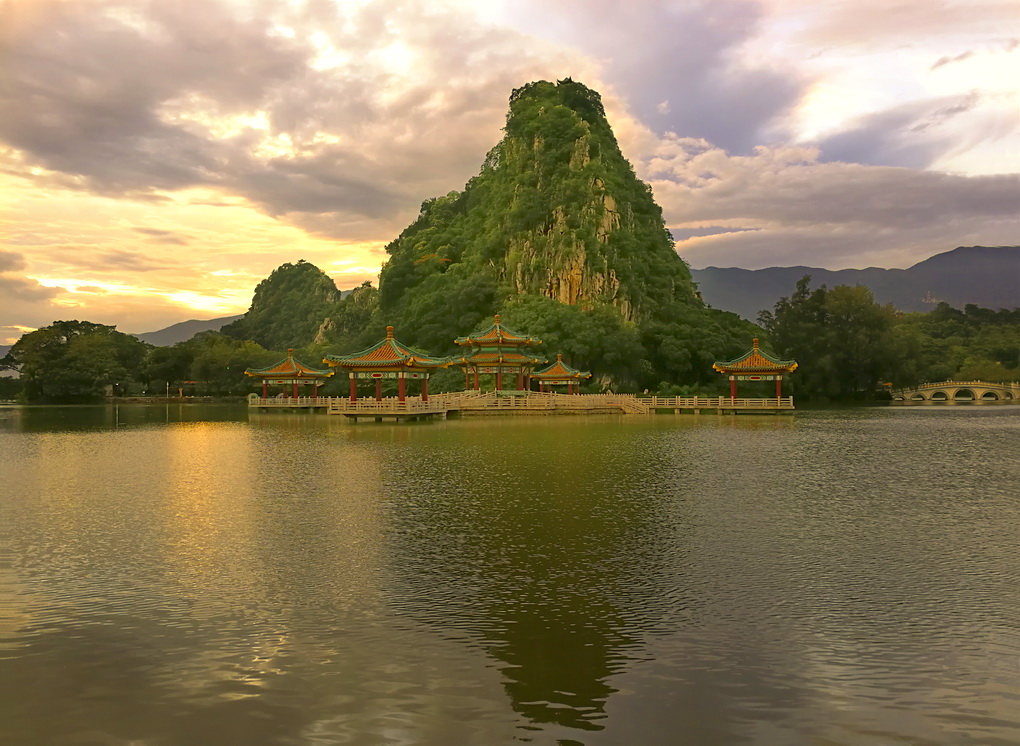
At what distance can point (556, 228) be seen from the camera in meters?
95.2

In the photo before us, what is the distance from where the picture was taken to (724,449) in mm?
31688

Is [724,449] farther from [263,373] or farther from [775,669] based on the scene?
[263,373]

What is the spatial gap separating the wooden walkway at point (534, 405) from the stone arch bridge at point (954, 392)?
43603 millimetres

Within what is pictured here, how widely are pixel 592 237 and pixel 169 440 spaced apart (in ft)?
209

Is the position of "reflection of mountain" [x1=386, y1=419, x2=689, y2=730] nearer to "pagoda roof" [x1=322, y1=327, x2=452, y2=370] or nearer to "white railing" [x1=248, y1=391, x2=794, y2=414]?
"white railing" [x1=248, y1=391, x2=794, y2=414]

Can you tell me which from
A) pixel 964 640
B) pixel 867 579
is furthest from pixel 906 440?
pixel 964 640

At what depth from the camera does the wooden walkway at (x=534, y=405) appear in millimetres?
54406

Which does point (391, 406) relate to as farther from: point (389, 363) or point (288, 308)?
point (288, 308)

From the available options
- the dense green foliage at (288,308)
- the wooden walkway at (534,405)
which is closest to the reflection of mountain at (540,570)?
the wooden walkway at (534,405)

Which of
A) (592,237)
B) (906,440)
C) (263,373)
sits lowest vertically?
(906,440)

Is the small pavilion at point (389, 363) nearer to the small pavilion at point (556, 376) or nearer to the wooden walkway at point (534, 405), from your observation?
the wooden walkway at point (534, 405)

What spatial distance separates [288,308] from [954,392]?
5291 inches

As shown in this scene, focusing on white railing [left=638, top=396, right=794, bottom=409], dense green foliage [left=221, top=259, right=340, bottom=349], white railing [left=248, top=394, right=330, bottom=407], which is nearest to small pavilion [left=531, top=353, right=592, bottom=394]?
white railing [left=638, top=396, right=794, bottom=409]

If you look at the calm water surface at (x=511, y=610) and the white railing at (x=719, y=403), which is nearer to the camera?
the calm water surface at (x=511, y=610)
